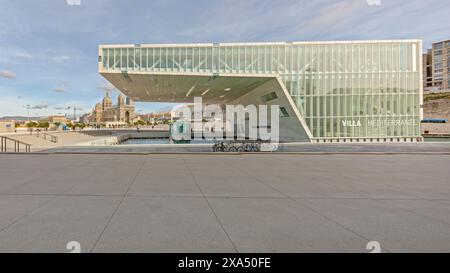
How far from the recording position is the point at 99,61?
90.2ft

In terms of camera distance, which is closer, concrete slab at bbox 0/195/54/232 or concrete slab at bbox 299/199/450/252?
concrete slab at bbox 299/199/450/252

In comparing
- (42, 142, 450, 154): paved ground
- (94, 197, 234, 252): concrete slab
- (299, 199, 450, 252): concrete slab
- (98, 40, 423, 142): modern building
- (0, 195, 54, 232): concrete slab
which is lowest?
(299, 199, 450, 252): concrete slab

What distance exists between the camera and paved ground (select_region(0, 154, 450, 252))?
145 inches

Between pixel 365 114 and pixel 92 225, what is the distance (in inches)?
1376

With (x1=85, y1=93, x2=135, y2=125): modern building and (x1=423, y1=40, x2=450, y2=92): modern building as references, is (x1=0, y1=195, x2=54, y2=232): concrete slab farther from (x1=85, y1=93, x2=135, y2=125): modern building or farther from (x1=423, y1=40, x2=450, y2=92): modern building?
(x1=85, y1=93, x2=135, y2=125): modern building

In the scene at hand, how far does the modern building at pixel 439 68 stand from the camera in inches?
4003

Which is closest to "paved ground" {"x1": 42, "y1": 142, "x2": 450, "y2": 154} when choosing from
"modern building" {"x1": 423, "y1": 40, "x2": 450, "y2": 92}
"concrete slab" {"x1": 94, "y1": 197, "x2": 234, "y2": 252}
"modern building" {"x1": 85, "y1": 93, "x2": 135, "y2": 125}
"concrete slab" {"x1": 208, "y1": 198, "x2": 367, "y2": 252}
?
"concrete slab" {"x1": 94, "y1": 197, "x2": 234, "y2": 252}

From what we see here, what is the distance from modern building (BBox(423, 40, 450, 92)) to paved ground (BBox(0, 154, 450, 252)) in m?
133

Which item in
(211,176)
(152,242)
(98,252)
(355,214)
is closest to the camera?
(98,252)

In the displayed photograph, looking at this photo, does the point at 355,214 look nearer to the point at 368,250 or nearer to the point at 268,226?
the point at 368,250

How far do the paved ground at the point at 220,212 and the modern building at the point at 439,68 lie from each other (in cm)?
13337

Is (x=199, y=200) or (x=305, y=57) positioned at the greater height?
(x=305, y=57)

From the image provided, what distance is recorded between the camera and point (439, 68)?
348 ft

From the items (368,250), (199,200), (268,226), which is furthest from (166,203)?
(368,250)
